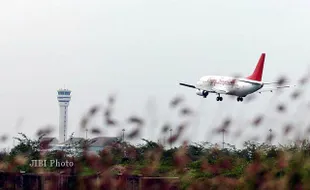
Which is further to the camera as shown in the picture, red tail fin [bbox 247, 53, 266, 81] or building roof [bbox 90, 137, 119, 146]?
red tail fin [bbox 247, 53, 266, 81]

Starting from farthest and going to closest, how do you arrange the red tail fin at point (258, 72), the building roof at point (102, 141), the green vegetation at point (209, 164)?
the red tail fin at point (258, 72)
the building roof at point (102, 141)
the green vegetation at point (209, 164)

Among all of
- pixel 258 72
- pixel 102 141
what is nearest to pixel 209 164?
pixel 102 141

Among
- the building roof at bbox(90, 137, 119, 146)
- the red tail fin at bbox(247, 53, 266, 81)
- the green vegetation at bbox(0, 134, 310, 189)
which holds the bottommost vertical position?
A: the green vegetation at bbox(0, 134, 310, 189)

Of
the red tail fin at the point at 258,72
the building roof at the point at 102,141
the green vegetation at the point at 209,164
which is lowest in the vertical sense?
the green vegetation at the point at 209,164

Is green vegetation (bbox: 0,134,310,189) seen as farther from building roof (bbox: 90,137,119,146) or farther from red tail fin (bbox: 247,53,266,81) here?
red tail fin (bbox: 247,53,266,81)

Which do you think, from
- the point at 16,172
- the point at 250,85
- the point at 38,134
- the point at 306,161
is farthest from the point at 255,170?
the point at 250,85

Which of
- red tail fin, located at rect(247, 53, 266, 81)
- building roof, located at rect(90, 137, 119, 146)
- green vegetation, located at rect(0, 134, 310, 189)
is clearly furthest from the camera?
red tail fin, located at rect(247, 53, 266, 81)

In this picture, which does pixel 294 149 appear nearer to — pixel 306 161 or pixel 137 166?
pixel 306 161

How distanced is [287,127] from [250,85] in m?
64.0

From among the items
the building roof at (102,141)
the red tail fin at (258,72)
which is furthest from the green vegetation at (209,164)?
the red tail fin at (258,72)

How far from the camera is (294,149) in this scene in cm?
645

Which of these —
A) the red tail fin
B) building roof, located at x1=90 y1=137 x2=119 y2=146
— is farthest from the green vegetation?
the red tail fin

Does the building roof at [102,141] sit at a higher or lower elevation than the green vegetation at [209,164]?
higher

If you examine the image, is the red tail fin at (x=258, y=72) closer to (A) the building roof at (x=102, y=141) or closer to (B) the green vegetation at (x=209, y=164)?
(B) the green vegetation at (x=209, y=164)
